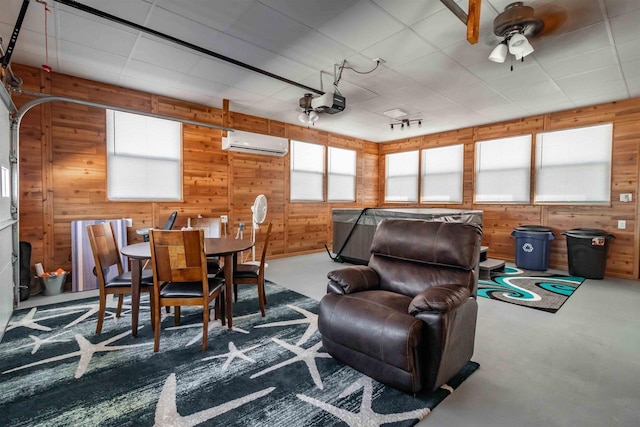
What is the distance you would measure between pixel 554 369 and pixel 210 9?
154 inches

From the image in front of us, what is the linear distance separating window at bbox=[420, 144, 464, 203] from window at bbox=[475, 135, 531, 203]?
405 mm

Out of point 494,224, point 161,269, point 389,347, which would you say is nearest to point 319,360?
point 389,347

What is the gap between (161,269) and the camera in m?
2.43

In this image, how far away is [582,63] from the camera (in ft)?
11.6

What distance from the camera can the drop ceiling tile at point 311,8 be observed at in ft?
8.21

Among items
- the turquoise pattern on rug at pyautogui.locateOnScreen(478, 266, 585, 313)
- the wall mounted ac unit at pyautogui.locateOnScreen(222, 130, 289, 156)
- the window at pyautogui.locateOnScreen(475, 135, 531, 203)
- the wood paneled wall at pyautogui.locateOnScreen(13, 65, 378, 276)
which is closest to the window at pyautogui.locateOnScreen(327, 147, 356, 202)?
the wood paneled wall at pyautogui.locateOnScreen(13, 65, 378, 276)

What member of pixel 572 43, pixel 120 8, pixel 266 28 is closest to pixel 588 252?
pixel 572 43

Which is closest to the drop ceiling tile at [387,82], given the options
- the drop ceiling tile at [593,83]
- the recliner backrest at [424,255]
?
the drop ceiling tile at [593,83]

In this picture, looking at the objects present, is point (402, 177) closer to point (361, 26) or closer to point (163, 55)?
point (361, 26)

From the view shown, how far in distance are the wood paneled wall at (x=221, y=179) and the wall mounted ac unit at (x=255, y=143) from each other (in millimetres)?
243

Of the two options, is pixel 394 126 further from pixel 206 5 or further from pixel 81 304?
pixel 81 304

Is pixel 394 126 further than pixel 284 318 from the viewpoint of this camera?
Yes

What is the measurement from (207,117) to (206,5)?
289 centimetres

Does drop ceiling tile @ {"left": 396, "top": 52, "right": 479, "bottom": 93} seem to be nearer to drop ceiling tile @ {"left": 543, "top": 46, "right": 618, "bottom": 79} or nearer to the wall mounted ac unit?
drop ceiling tile @ {"left": 543, "top": 46, "right": 618, "bottom": 79}
